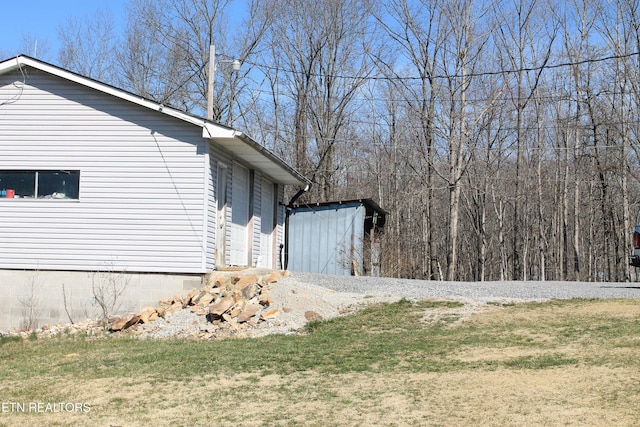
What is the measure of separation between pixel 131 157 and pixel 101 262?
229 cm

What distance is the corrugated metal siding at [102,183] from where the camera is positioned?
618 inches

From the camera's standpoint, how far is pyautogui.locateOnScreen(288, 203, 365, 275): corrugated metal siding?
2645cm

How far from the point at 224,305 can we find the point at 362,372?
4.70 metres

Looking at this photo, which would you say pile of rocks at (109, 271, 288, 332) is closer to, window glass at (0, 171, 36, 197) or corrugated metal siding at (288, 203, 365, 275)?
window glass at (0, 171, 36, 197)

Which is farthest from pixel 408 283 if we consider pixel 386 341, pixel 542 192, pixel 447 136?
pixel 542 192

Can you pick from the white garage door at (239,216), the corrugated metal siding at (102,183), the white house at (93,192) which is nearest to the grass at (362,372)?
the white house at (93,192)

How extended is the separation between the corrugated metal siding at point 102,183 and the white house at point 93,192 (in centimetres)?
2

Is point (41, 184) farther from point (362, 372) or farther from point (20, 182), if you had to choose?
point (362, 372)

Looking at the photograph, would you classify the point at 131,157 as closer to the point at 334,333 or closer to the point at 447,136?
the point at 334,333

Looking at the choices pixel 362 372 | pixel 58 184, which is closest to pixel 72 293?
pixel 58 184

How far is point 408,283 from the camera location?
18500 millimetres

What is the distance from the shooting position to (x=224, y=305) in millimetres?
13523

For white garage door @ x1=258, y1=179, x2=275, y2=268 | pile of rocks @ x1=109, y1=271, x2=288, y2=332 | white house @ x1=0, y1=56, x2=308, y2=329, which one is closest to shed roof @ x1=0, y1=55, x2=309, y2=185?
white house @ x1=0, y1=56, x2=308, y2=329

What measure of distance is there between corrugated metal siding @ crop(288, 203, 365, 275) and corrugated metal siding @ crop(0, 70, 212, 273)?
1134 centimetres
